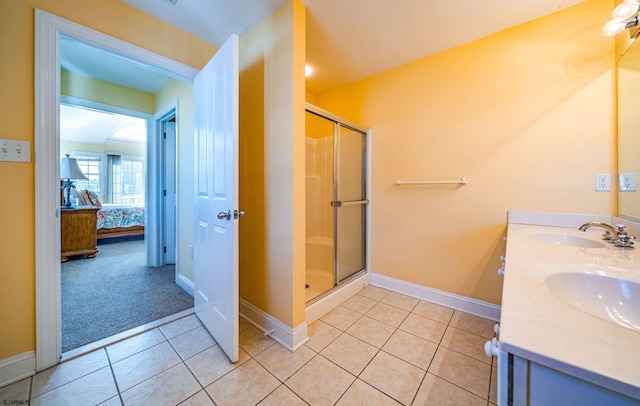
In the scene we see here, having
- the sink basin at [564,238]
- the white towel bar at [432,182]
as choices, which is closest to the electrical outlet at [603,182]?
the sink basin at [564,238]

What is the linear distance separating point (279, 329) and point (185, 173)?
1.78 metres

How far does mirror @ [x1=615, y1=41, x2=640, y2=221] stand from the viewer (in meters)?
1.19

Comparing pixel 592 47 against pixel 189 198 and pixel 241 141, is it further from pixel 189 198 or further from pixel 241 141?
pixel 189 198

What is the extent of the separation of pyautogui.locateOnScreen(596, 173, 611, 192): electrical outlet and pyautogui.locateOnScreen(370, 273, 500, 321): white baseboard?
1055 mm

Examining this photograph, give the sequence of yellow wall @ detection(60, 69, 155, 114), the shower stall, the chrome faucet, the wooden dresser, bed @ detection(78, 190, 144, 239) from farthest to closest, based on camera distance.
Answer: bed @ detection(78, 190, 144, 239)
the wooden dresser
yellow wall @ detection(60, 69, 155, 114)
the shower stall
the chrome faucet

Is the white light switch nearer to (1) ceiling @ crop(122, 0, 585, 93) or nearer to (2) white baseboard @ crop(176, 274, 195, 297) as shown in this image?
(1) ceiling @ crop(122, 0, 585, 93)

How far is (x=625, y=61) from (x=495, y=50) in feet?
2.34

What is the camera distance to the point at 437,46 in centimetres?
195

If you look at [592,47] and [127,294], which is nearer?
[592,47]

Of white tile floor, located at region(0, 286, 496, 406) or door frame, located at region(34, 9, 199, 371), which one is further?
door frame, located at region(34, 9, 199, 371)

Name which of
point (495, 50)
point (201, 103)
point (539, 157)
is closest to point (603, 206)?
point (539, 157)

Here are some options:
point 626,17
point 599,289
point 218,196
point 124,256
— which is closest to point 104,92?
point 124,256

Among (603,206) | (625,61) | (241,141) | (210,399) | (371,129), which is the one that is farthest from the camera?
(371,129)

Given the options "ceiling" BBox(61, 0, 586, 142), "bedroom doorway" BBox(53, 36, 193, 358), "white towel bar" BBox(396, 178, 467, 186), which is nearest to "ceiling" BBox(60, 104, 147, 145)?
"bedroom doorway" BBox(53, 36, 193, 358)
